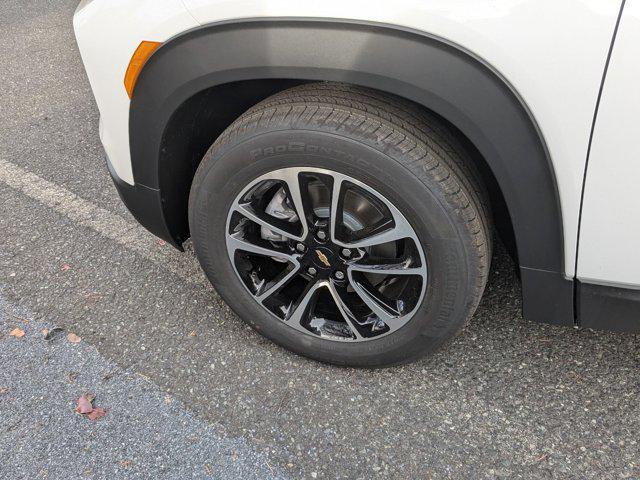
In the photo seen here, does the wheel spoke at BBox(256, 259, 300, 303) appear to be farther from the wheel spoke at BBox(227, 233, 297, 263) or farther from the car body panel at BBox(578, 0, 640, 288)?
the car body panel at BBox(578, 0, 640, 288)

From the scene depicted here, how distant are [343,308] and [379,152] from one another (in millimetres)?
577

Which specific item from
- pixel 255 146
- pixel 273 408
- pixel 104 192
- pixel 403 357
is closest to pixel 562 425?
pixel 403 357

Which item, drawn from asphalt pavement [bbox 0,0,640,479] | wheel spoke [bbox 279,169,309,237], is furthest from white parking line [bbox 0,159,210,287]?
wheel spoke [bbox 279,169,309,237]

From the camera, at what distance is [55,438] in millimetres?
1944

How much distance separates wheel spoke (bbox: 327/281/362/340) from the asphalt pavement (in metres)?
0.21

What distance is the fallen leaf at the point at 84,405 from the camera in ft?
6.63

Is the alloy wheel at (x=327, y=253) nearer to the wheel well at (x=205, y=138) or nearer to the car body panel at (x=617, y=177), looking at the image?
the wheel well at (x=205, y=138)

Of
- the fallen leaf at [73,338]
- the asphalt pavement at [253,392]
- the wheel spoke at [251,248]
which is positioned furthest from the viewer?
the fallen leaf at [73,338]

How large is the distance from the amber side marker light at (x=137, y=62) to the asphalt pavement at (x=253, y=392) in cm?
91

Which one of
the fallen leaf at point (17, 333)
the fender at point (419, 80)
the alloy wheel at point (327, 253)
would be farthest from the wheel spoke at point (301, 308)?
the fallen leaf at point (17, 333)

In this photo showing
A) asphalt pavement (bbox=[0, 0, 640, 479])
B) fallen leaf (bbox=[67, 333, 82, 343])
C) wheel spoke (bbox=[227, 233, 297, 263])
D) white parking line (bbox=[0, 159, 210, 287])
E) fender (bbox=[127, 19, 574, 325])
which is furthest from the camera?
white parking line (bbox=[0, 159, 210, 287])

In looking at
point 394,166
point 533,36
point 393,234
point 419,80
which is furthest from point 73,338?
point 533,36

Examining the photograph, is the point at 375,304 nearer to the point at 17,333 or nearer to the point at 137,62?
the point at 137,62

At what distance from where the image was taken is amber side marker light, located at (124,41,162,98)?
172cm
